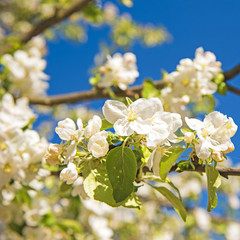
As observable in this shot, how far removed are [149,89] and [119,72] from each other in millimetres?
224

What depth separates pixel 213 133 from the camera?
0.75 metres

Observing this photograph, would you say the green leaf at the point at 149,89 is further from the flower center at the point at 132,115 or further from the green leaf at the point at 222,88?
the flower center at the point at 132,115

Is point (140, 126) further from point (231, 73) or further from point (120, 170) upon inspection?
point (231, 73)

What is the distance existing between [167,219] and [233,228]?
3.11 feet

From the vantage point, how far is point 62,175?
0.73 metres

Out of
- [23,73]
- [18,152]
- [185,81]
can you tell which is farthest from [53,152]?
[23,73]

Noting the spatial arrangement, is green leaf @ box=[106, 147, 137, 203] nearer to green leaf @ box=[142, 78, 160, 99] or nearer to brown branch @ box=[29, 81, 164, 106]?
green leaf @ box=[142, 78, 160, 99]

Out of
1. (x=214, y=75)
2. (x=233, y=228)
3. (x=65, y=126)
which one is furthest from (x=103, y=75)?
(x=233, y=228)

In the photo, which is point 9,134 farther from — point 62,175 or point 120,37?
point 120,37

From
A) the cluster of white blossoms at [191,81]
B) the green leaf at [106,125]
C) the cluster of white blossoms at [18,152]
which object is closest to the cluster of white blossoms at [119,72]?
the cluster of white blossoms at [191,81]

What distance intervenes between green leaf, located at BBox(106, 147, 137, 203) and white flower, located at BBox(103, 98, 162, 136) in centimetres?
5

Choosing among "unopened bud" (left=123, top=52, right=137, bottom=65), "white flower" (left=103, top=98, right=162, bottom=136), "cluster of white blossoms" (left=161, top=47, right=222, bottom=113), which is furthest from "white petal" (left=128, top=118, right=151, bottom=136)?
"unopened bud" (left=123, top=52, right=137, bottom=65)

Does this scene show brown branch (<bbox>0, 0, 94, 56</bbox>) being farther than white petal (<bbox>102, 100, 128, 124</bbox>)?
Yes

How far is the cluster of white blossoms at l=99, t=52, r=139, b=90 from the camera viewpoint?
181cm
